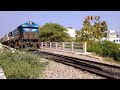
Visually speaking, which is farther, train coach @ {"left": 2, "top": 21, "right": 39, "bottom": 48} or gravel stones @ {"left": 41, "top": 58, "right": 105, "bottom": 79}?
train coach @ {"left": 2, "top": 21, "right": 39, "bottom": 48}

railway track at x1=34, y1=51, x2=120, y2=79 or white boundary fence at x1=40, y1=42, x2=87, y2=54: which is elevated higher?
white boundary fence at x1=40, y1=42, x2=87, y2=54

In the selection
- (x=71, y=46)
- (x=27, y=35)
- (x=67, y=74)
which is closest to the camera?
(x=67, y=74)

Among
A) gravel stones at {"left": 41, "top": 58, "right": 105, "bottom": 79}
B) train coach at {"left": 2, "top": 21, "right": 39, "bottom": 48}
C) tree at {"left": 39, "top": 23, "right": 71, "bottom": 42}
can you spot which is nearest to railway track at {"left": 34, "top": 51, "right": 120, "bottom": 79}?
gravel stones at {"left": 41, "top": 58, "right": 105, "bottom": 79}

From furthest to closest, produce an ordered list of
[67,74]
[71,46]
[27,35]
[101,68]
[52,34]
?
1. [52,34]
2. [27,35]
3. [71,46]
4. [101,68]
5. [67,74]

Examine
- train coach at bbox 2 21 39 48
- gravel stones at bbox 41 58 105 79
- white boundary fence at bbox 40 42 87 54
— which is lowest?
gravel stones at bbox 41 58 105 79

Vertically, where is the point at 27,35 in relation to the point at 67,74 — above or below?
above

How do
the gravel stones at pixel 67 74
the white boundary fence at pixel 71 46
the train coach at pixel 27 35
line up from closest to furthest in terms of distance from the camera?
the gravel stones at pixel 67 74
the white boundary fence at pixel 71 46
the train coach at pixel 27 35

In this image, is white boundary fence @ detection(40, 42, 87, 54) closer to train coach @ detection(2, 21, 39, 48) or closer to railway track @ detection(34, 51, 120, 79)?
train coach @ detection(2, 21, 39, 48)

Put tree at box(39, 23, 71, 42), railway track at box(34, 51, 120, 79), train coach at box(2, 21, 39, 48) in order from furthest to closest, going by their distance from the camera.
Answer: tree at box(39, 23, 71, 42)
train coach at box(2, 21, 39, 48)
railway track at box(34, 51, 120, 79)

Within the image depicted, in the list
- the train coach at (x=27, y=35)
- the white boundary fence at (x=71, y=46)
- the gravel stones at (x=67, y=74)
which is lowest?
the gravel stones at (x=67, y=74)

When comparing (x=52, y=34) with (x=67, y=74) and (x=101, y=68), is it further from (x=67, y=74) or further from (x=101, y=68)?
(x=67, y=74)

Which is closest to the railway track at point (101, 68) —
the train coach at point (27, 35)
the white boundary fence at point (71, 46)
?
the white boundary fence at point (71, 46)

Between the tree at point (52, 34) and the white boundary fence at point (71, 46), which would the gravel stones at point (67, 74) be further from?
the tree at point (52, 34)

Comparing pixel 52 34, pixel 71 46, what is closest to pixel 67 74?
pixel 71 46
